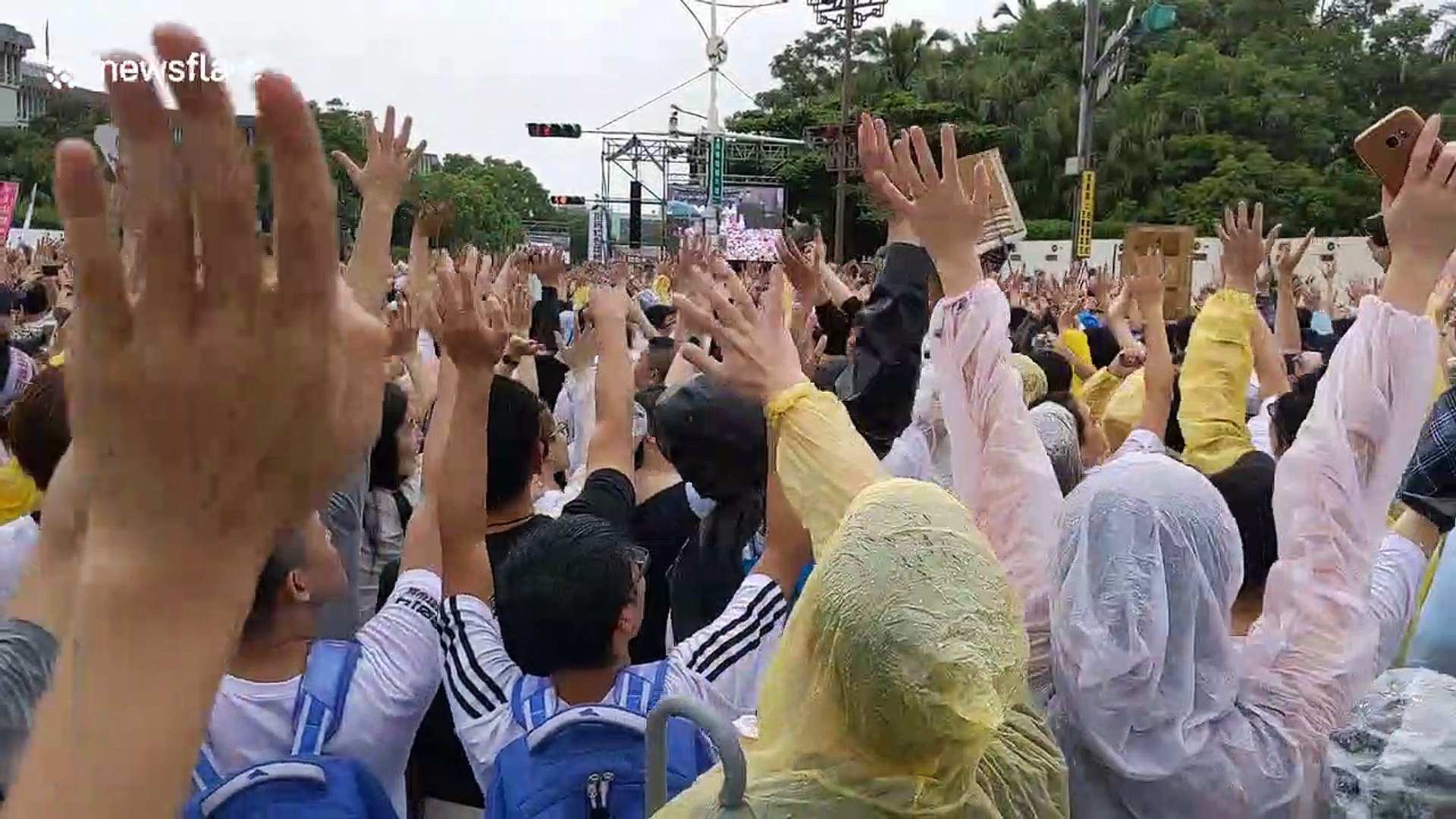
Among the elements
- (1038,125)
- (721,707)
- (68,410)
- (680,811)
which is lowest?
(721,707)

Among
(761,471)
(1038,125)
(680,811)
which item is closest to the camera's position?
(680,811)

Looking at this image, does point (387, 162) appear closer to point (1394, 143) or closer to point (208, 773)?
point (208, 773)

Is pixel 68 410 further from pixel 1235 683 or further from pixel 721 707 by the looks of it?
pixel 1235 683

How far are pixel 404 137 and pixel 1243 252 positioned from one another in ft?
8.63

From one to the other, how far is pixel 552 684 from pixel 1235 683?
1104mm

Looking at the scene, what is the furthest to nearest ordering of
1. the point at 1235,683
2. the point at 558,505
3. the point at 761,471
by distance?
the point at 558,505 < the point at 761,471 < the point at 1235,683

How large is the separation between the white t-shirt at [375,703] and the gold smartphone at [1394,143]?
1.97 metres

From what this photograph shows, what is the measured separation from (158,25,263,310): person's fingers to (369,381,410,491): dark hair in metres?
2.43

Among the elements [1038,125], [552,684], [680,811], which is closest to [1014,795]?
[680,811]

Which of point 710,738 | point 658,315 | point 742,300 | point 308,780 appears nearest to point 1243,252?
point 742,300

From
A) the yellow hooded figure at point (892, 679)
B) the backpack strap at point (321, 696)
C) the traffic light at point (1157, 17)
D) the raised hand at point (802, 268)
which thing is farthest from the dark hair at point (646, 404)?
the traffic light at point (1157, 17)

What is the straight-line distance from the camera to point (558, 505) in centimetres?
378

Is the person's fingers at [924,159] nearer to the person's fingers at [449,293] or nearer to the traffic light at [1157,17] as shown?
the person's fingers at [449,293]

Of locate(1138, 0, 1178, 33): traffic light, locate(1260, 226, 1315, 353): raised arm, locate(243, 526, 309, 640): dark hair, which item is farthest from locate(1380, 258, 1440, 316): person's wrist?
locate(1138, 0, 1178, 33): traffic light
